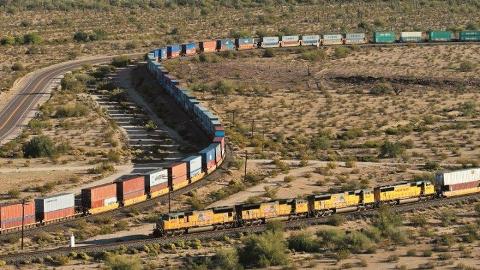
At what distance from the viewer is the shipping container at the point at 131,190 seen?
58469 millimetres

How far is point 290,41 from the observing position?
13425cm

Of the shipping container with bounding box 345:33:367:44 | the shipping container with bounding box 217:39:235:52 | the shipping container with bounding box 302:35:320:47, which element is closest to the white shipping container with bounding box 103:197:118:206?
the shipping container with bounding box 217:39:235:52

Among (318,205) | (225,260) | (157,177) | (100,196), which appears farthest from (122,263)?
(157,177)

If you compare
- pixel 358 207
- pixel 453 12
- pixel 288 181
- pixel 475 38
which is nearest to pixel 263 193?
pixel 288 181

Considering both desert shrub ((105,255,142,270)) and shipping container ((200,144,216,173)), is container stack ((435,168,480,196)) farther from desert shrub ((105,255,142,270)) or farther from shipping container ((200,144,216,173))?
desert shrub ((105,255,142,270))

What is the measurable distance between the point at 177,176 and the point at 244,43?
7078cm

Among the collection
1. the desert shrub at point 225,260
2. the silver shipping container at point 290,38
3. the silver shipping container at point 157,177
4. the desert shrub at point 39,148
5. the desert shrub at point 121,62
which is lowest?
the desert shrub at point 225,260

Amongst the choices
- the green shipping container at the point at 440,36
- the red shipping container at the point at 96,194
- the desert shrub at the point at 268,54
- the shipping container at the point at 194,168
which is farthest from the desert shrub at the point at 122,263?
the green shipping container at the point at 440,36

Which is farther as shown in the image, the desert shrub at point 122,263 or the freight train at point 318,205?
the freight train at point 318,205

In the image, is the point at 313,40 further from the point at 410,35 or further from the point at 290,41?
the point at 410,35

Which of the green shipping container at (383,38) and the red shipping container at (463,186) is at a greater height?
the green shipping container at (383,38)

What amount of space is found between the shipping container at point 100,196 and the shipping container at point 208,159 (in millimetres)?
10048

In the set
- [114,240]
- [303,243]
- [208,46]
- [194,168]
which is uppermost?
[208,46]

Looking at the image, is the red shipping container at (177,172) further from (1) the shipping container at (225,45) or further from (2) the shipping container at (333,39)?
(2) the shipping container at (333,39)
